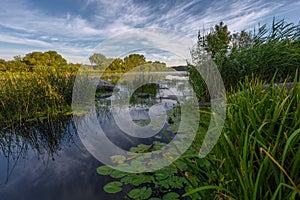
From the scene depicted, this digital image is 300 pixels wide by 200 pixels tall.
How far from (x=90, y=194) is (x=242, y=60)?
3.24m

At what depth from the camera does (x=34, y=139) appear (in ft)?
7.53

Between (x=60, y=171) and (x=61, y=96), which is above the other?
(x=61, y=96)

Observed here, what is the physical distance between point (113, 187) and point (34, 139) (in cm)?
172

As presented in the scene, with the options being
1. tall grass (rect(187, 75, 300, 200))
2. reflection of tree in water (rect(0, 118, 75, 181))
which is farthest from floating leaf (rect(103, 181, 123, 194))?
reflection of tree in water (rect(0, 118, 75, 181))

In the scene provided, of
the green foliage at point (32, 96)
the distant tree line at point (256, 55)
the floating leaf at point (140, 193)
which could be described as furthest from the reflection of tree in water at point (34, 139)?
the distant tree line at point (256, 55)

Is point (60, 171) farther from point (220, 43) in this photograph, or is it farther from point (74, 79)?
point (220, 43)

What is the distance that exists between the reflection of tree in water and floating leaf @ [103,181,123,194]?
38.8 inches

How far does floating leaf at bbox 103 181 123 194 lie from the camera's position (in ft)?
4.21

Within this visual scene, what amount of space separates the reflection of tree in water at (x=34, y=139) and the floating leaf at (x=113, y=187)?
985mm

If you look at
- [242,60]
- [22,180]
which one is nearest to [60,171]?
[22,180]

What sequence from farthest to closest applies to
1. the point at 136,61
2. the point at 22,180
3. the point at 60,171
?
1. the point at 136,61
2. the point at 60,171
3. the point at 22,180

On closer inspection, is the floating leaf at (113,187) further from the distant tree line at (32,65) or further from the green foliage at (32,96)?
the distant tree line at (32,65)

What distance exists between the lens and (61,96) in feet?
12.1

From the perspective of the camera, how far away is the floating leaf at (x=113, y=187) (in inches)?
50.5
